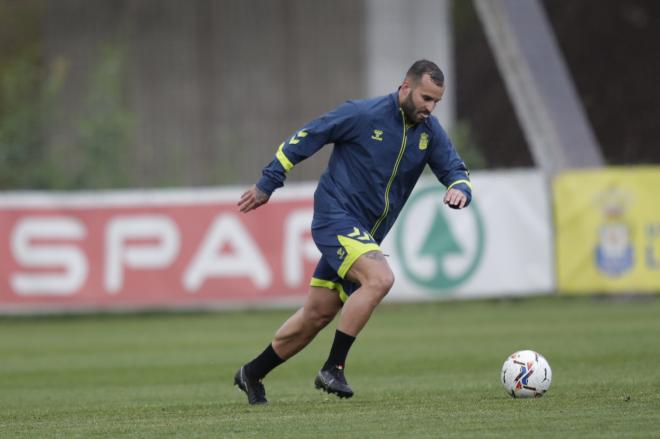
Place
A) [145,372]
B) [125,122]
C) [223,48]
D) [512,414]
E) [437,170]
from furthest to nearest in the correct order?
[223,48] < [125,122] < [145,372] < [437,170] < [512,414]

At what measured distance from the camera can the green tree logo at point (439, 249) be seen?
19859mm

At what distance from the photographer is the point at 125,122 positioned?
24.4m

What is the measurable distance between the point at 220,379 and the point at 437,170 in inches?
137

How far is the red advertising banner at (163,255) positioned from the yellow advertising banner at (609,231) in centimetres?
385

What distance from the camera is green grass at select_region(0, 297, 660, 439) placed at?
7381 millimetres

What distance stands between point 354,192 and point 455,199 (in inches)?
26.2

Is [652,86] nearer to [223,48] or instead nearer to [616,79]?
[616,79]

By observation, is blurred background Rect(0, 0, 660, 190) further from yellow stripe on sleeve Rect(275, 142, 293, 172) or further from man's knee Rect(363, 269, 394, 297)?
man's knee Rect(363, 269, 394, 297)

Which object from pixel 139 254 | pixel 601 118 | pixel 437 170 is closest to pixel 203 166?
pixel 139 254

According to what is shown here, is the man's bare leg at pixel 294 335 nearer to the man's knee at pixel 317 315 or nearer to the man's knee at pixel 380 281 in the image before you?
the man's knee at pixel 317 315

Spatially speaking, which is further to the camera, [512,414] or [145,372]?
[145,372]

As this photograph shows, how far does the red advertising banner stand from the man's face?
11.5m

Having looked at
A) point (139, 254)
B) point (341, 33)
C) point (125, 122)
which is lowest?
point (139, 254)

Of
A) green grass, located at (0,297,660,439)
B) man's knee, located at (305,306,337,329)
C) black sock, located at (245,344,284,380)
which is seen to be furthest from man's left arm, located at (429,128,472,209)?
black sock, located at (245,344,284,380)
